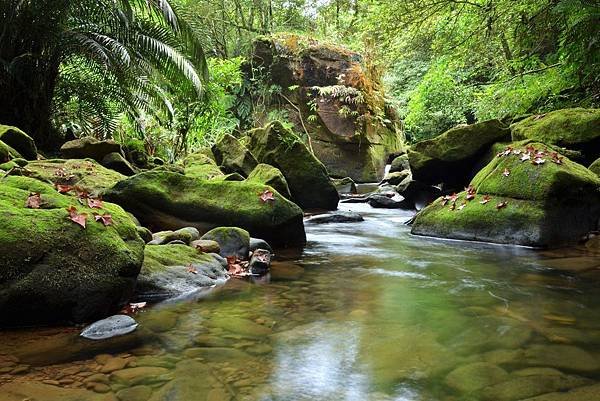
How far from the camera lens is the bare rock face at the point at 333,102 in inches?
750

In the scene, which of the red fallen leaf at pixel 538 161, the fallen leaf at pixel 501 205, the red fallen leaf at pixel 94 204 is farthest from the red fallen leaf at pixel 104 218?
the red fallen leaf at pixel 538 161

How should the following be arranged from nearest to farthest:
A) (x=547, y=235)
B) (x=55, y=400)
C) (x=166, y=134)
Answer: (x=55, y=400)
(x=547, y=235)
(x=166, y=134)

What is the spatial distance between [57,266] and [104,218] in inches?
23.6

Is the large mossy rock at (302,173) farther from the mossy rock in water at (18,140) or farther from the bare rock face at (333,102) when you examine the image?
the bare rock face at (333,102)

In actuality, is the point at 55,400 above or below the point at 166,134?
below

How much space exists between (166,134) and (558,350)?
1324cm

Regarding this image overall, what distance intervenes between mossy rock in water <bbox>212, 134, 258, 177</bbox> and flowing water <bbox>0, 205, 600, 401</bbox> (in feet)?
20.6

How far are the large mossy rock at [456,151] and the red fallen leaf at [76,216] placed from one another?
308 inches

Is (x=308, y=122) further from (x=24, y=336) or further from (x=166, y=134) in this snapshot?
(x=24, y=336)

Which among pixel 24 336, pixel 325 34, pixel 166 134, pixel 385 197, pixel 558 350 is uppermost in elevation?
pixel 325 34

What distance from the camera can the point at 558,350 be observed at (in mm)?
2934

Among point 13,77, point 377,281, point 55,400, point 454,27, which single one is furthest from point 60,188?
point 454,27

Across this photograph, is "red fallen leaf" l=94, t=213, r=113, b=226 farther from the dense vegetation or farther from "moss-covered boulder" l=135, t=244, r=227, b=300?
the dense vegetation

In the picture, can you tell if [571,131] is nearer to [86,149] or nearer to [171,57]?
[171,57]
